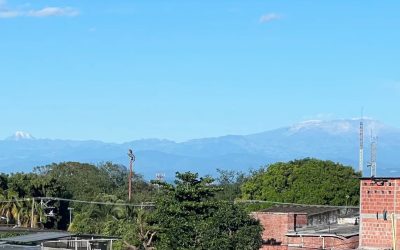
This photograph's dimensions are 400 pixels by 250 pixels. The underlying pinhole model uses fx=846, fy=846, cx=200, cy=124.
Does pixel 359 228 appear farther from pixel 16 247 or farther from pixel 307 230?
pixel 16 247

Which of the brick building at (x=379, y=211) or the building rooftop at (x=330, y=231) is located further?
the building rooftop at (x=330, y=231)

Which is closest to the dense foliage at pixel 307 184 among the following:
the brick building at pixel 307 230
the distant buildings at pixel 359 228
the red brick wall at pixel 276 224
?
the brick building at pixel 307 230

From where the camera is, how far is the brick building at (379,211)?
32500mm

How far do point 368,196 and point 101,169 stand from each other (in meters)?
62.8

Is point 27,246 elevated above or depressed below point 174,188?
below

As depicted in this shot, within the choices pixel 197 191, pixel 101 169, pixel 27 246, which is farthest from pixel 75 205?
pixel 197 191

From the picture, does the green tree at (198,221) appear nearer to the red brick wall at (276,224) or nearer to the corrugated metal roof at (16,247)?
the red brick wall at (276,224)

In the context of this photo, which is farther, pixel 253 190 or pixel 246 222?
pixel 253 190

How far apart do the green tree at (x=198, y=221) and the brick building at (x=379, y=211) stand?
4.23 meters

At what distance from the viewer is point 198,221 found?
106 ft

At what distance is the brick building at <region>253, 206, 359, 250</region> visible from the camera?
3447cm

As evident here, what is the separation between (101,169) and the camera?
93.6 meters

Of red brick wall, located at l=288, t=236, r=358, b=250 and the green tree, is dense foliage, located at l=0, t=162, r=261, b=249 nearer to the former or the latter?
the green tree

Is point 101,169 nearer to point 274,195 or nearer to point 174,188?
point 274,195
